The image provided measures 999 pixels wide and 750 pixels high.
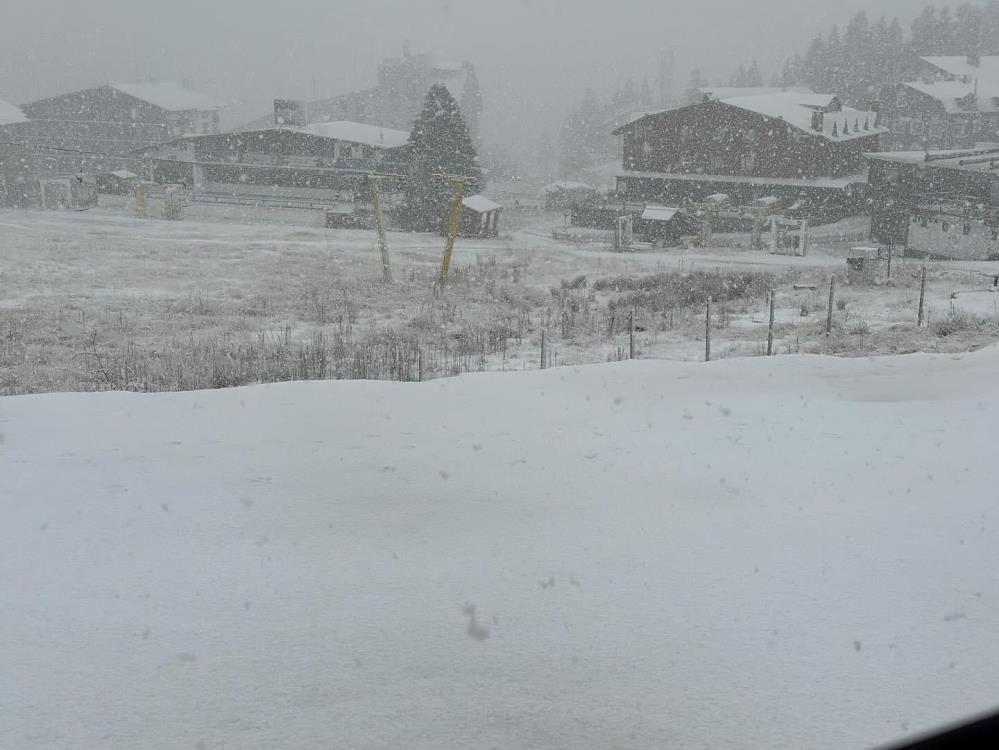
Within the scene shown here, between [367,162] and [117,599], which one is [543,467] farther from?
[367,162]

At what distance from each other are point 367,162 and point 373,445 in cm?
4591

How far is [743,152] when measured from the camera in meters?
46.5

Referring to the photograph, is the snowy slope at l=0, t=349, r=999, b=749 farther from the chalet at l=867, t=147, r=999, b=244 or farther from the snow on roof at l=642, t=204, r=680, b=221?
the snow on roof at l=642, t=204, r=680, b=221

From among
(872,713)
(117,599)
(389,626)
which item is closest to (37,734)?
(117,599)

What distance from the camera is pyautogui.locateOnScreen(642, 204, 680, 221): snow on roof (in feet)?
130

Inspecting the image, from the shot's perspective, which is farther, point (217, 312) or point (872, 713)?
point (217, 312)

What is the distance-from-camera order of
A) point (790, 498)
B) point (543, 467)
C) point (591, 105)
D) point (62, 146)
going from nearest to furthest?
point (790, 498), point (543, 467), point (62, 146), point (591, 105)

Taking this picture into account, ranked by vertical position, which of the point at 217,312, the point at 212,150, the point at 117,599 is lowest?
the point at 217,312

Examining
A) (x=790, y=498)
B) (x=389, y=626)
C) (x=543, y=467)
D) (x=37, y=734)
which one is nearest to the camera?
(x=37, y=734)

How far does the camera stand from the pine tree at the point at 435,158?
4409 cm

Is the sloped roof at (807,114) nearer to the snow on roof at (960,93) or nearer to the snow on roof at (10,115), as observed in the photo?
the snow on roof at (960,93)

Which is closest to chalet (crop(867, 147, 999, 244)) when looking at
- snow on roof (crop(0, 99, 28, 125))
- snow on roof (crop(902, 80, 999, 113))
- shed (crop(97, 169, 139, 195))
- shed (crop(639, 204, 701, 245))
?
shed (crop(639, 204, 701, 245))

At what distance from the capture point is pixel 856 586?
14.4ft

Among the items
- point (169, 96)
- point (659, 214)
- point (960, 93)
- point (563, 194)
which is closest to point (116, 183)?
point (169, 96)
